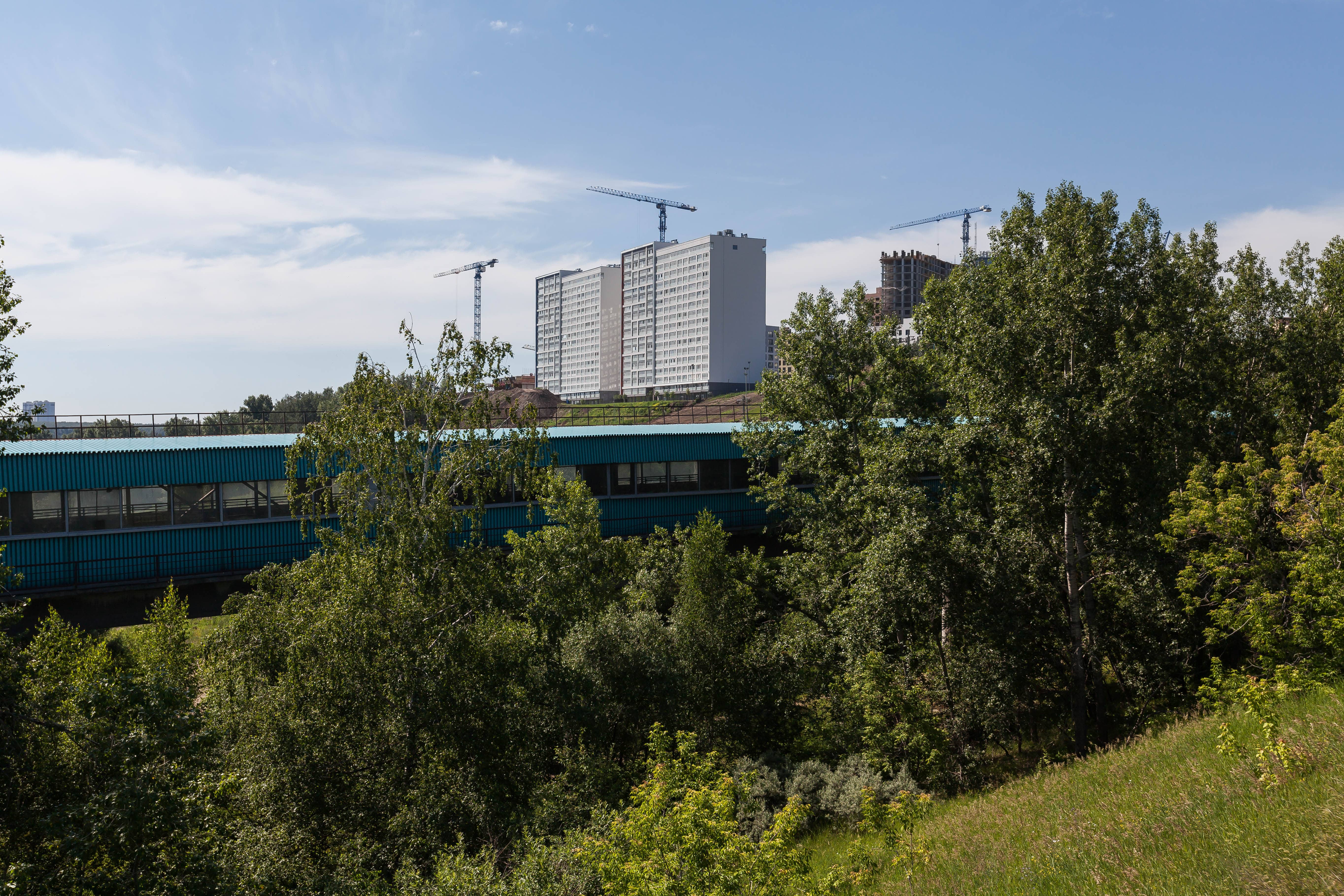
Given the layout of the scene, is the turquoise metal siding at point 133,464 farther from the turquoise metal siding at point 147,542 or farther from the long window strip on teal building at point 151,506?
the turquoise metal siding at point 147,542

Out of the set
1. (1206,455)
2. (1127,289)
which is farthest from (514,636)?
(1206,455)

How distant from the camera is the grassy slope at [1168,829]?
7.60 m

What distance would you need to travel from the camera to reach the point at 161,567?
73.4 ft

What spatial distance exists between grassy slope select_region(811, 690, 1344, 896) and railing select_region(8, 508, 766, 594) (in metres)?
12.5

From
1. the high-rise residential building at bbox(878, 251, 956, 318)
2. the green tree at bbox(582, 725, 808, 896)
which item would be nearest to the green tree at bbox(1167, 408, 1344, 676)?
the green tree at bbox(582, 725, 808, 896)

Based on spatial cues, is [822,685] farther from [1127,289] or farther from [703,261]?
[703,261]

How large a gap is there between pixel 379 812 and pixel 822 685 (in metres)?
10.5

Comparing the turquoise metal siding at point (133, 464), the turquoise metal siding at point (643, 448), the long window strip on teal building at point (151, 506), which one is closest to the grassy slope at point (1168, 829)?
the long window strip on teal building at point (151, 506)

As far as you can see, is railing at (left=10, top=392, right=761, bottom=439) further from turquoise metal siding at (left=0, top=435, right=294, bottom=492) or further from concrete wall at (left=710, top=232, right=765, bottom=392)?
concrete wall at (left=710, top=232, right=765, bottom=392)

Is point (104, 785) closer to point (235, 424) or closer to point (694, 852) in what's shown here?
point (694, 852)

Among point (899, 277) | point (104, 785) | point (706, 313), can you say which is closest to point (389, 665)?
point (104, 785)

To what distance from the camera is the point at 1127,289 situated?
18141 mm

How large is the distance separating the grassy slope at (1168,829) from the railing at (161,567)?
41.1ft

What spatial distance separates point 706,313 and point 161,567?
471 ft
